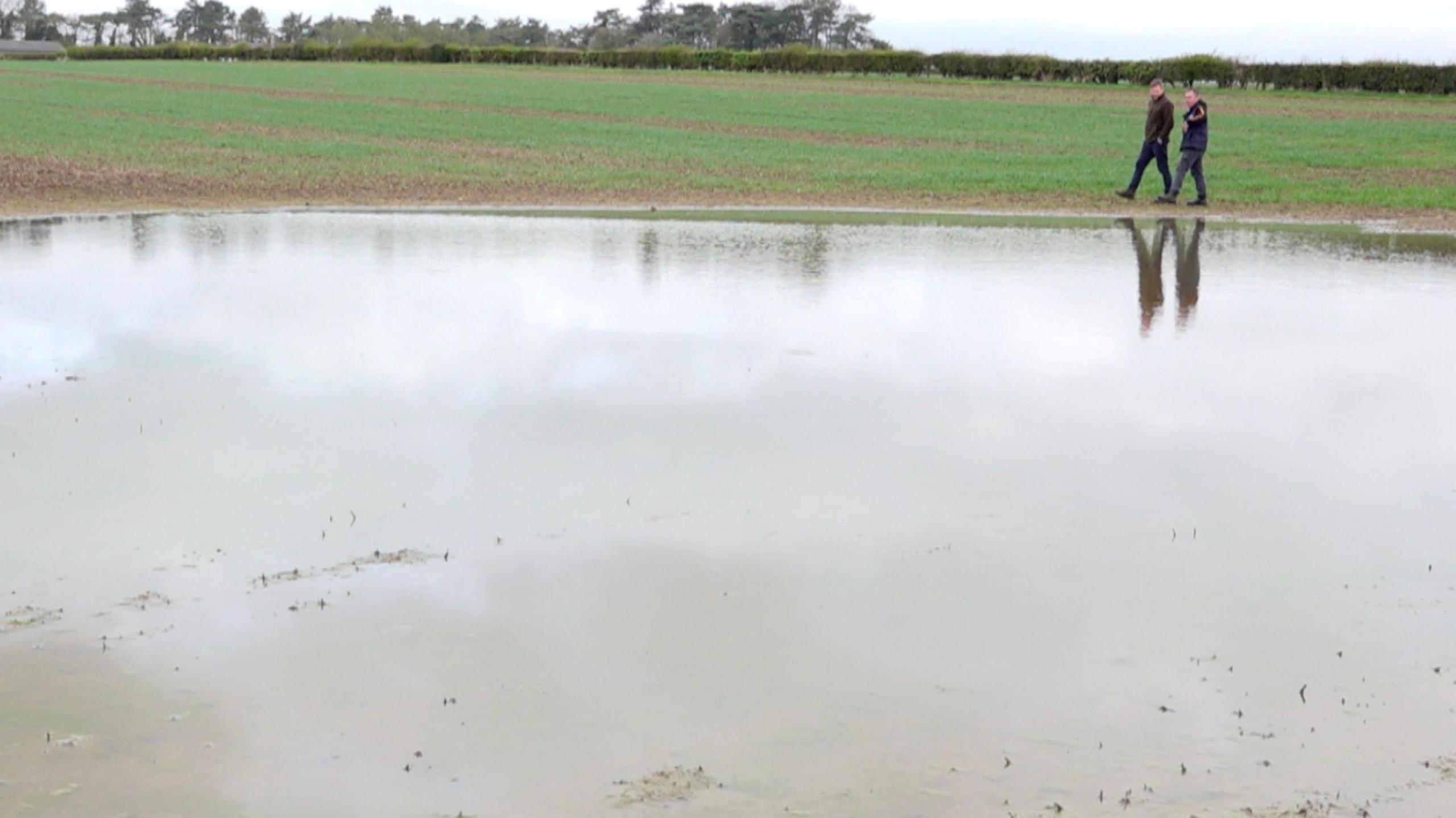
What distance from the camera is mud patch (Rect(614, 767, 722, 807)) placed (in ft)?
15.0

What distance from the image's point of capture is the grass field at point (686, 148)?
22891mm

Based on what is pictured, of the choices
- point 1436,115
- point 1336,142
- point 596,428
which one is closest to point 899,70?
point 1436,115

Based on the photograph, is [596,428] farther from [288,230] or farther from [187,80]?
Result: [187,80]

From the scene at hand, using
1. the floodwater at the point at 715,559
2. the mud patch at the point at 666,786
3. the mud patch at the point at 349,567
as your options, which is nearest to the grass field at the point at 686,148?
the floodwater at the point at 715,559

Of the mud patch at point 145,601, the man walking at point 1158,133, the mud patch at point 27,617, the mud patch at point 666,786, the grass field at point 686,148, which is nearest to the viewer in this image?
the mud patch at point 666,786

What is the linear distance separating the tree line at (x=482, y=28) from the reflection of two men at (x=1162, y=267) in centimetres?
10485

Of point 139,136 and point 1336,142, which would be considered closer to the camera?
point 139,136

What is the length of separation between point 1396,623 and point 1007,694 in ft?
5.42

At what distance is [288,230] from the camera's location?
57.3ft

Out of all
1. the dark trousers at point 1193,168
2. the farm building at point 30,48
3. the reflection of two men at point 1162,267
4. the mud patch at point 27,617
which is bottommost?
the mud patch at point 27,617

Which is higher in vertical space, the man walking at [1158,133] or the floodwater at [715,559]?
the man walking at [1158,133]

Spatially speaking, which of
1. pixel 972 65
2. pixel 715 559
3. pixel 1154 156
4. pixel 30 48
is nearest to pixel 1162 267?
pixel 1154 156

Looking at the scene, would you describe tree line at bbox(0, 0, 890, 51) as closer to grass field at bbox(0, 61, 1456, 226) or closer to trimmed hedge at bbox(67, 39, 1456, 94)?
trimmed hedge at bbox(67, 39, 1456, 94)

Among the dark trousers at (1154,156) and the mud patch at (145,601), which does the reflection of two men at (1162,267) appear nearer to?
the dark trousers at (1154,156)
